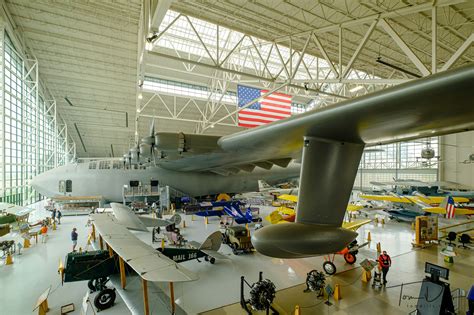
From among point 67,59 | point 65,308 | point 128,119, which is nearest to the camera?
point 65,308

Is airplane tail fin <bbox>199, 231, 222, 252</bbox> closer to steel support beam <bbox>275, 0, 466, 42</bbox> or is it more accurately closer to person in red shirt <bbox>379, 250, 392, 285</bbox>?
person in red shirt <bbox>379, 250, 392, 285</bbox>

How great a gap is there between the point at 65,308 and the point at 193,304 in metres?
3.40

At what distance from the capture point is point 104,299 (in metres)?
6.25

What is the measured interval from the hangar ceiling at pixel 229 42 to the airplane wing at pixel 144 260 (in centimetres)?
698

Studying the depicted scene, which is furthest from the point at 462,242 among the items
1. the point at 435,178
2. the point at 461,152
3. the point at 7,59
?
the point at 7,59

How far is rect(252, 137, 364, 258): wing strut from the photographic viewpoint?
3.37m

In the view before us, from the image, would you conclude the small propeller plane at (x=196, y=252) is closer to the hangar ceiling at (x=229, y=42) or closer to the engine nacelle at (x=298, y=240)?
the engine nacelle at (x=298, y=240)

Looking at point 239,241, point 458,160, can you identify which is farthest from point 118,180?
point 458,160

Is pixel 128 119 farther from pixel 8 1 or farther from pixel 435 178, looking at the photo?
pixel 435 178

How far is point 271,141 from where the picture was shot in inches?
178

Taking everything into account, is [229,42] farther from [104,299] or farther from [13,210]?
[104,299]

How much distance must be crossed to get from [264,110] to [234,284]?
45.3ft

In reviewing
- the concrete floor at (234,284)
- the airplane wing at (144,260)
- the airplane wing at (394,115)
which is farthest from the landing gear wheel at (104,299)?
the airplane wing at (394,115)

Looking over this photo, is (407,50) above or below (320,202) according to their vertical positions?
above
